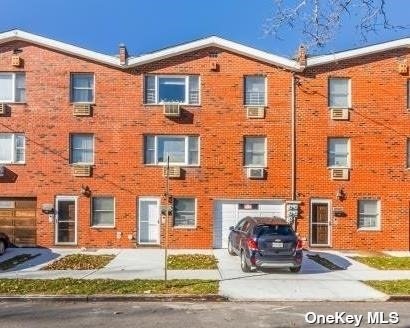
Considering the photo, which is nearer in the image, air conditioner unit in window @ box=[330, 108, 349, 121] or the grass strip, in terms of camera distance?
the grass strip

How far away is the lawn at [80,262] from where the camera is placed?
17312 millimetres

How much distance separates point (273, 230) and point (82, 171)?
1007 cm

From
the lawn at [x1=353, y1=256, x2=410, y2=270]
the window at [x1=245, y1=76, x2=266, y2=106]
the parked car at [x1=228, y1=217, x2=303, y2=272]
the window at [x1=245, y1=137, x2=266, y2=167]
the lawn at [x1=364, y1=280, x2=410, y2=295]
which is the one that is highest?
the window at [x1=245, y1=76, x2=266, y2=106]

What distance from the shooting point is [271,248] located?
16250 mm

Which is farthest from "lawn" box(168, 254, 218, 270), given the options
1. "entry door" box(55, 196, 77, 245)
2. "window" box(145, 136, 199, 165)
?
"entry door" box(55, 196, 77, 245)

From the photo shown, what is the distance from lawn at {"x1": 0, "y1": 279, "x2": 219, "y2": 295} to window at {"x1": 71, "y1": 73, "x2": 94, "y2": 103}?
11.1 m

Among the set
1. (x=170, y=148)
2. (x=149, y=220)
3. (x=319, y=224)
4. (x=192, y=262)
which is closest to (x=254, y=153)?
(x=170, y=148)

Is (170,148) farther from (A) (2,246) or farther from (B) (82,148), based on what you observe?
(A) (2,246)

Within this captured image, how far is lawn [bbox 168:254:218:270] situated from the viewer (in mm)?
17328

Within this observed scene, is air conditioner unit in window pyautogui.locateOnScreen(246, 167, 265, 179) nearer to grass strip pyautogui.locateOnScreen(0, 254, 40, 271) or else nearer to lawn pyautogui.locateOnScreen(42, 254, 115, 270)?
lawn pyautogui.locateOnScreen(42, 254, 115, 270)

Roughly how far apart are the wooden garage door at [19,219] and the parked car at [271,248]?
1072 centimetres

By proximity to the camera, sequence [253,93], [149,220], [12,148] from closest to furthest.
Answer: [12,148], [149,220], [253,93]

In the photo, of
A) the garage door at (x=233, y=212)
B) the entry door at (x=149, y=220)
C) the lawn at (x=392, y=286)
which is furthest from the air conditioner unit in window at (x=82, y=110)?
the lawn at (x=392, y=286)

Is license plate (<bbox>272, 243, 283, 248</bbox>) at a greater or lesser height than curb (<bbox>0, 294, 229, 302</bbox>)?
greater
